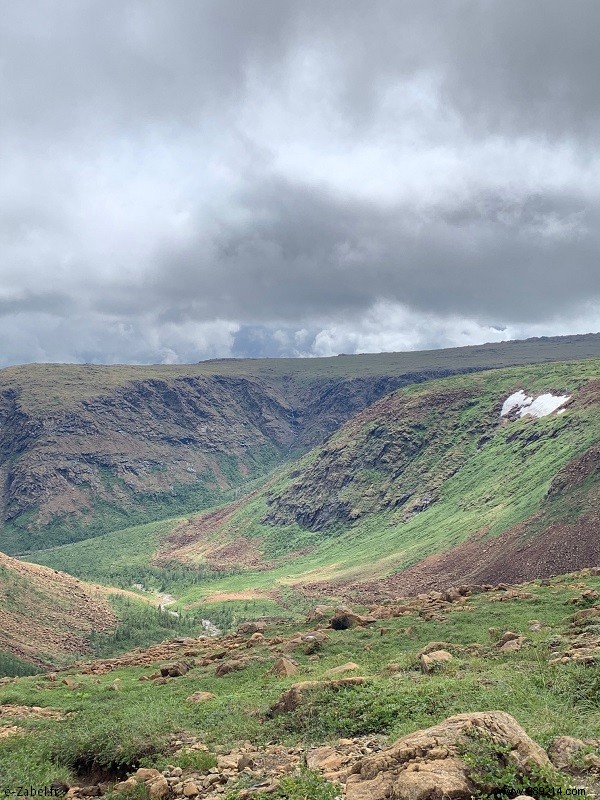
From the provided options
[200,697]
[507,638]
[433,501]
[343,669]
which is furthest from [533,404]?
[200,697]

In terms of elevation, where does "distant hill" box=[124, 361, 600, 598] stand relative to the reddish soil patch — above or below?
above

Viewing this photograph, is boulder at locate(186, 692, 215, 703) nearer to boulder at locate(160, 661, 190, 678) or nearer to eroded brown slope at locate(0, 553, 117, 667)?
boulder at locate(160, 661, 190, 678)

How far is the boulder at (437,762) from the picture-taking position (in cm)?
1108

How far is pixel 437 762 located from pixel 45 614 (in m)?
51.2

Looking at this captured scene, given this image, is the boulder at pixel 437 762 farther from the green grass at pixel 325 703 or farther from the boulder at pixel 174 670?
the boulder at pixel 174 670

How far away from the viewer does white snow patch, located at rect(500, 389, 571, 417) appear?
113375 mm

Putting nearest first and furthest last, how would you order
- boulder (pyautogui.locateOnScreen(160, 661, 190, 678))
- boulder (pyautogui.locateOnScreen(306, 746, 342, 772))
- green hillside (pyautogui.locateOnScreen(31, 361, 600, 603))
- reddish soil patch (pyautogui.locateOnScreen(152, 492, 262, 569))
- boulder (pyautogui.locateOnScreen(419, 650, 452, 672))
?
boulder (pyautogui.locateOnScreen(306, 746, 342, 772))
boulder (pyautogui.locateOnScreen(419, 650, 452, 672))
boulder (pyautogui.locateOnScreen(160, 661, 190, 678))
green hillside (pyautogui.locateOnScreen(31, 361, 600, 603))
reddish soil patch (pyautogui.locateOnScreen(152, 492, 262, 569))

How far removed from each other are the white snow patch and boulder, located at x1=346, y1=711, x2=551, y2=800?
338 feet

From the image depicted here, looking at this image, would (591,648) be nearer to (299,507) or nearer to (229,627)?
(229,627)

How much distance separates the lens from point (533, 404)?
120375 millimetres

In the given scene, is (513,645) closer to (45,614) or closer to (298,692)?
(298,692)

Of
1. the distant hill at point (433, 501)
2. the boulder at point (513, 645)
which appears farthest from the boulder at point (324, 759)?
the distant hill at point (433, 501)

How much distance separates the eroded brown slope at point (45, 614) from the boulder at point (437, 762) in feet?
140

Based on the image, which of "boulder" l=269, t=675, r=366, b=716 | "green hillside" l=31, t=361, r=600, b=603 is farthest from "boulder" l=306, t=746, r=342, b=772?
"green hillside" l=31, t=361, r=600, b=603
